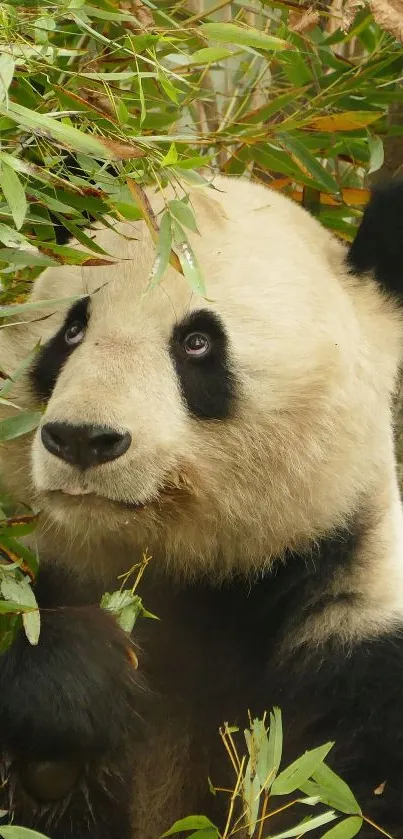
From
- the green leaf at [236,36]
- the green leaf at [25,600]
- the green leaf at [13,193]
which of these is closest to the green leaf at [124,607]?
the green leaf at [25,600]

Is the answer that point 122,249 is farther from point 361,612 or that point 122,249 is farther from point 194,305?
point 361,612

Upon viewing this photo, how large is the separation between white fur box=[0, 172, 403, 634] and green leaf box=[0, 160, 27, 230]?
34cm

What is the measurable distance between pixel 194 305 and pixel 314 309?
0.29 metres

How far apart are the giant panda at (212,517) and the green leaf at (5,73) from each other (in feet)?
1.44

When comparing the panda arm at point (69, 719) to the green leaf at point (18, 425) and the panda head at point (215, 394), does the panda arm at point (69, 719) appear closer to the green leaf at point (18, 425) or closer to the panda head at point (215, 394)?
the panda head at point (215, 394)

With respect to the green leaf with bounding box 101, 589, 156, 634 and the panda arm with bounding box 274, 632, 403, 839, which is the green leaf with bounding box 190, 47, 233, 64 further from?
the panda arm with bounding box 274, 632, 403, 839

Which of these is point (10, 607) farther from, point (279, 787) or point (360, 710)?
point (360, 710)

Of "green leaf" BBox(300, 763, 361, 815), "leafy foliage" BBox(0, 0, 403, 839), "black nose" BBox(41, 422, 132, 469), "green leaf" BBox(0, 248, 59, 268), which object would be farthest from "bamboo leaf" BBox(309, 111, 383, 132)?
"green leaf" BBox(300, 763, 361, 815)

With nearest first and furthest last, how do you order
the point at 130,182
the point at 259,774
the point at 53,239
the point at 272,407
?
1. the point at 259,774
2. the point at 130,182
3. the point at 272,407
4. the point at 53,239

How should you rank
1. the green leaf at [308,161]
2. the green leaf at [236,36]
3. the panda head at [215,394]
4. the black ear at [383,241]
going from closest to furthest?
the panda head at [215,394] → the green leaf at [236,36] → the black ear at [383,241] → the green leaf at [308,161]

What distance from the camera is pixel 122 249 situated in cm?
249

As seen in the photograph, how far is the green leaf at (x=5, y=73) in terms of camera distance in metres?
2.07

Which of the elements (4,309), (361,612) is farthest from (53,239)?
(361,612)

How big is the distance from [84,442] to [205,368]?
1.35 feet
